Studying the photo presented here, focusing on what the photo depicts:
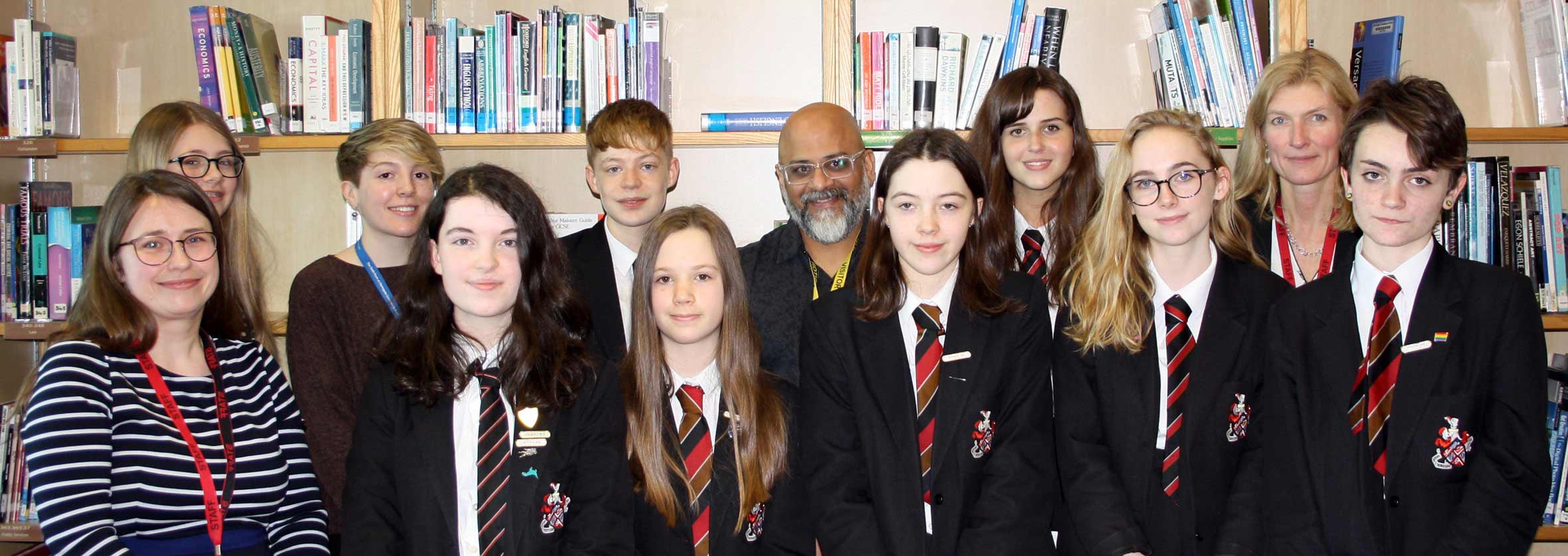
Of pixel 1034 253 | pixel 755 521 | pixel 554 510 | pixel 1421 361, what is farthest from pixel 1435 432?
pixel 554 510

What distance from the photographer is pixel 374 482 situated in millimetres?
2006

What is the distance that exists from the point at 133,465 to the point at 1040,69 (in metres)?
2.45

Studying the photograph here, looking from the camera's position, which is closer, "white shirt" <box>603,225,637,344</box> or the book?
"white shirt" <box>603,225,637,344</box>

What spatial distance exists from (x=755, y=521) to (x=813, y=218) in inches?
39.5

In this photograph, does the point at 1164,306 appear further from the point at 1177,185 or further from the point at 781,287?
the point at 781,287

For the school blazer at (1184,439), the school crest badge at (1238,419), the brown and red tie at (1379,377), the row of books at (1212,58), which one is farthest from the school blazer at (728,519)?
the row of books at (1212,58)

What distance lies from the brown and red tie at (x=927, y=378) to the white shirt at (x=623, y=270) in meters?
0.95

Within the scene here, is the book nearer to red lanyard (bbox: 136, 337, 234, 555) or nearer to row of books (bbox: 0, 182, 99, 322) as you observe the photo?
red lanyard (bbox: 136, 337, 234, 555)

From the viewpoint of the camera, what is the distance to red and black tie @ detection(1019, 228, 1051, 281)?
264 cm

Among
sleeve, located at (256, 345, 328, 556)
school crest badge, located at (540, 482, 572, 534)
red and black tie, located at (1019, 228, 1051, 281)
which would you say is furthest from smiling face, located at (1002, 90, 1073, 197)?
sleeve, located at (256, 345, 328, 556)

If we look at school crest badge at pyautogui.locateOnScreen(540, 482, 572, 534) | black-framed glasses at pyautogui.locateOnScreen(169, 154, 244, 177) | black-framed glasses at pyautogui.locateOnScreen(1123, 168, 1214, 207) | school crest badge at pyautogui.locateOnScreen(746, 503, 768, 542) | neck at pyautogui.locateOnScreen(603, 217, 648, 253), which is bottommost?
school crest badge at pyautogui.locateOnScreen(746, 503, 768, 542)

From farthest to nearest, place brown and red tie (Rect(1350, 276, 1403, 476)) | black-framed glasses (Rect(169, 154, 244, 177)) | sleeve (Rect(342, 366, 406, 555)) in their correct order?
black-framed glasses (Rect(169, 154, 244, 177)) → brown and red tie (Rect(1350, 276, 1403, 476)) → sleeve (Rect(342, 366, 406, 555))

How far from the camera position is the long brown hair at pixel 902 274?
2.26 m

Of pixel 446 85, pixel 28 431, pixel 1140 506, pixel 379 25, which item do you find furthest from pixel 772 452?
pixel 379 25
